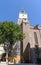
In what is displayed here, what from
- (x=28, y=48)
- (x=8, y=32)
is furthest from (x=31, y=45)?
(x=8, y=32)

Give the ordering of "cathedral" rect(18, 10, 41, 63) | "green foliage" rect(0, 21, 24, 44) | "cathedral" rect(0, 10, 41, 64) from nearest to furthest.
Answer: "green foliage" rect(0, 21, 24, 44) < "cathedral" rect(18, 10, 41, 63) < "cathedral" rect(0, 10, 41, 64)

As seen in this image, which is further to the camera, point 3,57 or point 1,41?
point 3,57

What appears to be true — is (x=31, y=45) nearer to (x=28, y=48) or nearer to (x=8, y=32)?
(x=28, y=48)

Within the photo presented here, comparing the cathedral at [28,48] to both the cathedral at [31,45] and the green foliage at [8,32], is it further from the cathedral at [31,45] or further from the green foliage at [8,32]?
the green foliage at [8,32]

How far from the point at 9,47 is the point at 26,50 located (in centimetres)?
889

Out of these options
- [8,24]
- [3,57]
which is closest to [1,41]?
[8,24]

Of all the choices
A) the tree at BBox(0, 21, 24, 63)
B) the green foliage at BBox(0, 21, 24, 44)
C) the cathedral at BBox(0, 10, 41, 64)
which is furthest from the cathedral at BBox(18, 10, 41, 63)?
the green foliage at BBox(0, 21, 24, 44)

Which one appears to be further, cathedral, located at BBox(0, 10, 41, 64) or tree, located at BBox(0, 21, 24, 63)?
cathedral, located at BBox(0, 10, 41, 64)

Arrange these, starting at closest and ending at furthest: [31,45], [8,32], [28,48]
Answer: [8,32] < [28,48] < [31,45]

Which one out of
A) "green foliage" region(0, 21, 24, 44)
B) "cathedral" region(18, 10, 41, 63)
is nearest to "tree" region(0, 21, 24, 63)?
"green foliage" region(0, 21, 24, 44)

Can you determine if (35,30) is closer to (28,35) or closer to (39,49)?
(28,35)

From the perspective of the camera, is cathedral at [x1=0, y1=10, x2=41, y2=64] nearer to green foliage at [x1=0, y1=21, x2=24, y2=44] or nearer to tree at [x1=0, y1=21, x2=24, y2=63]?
tree at [x1=0, y1=21, x2=24, y2=63]

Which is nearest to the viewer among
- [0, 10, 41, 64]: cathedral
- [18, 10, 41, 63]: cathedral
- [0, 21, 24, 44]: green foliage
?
[0, 21, 24, 44]: green foliage

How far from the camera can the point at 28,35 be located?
63.8m
